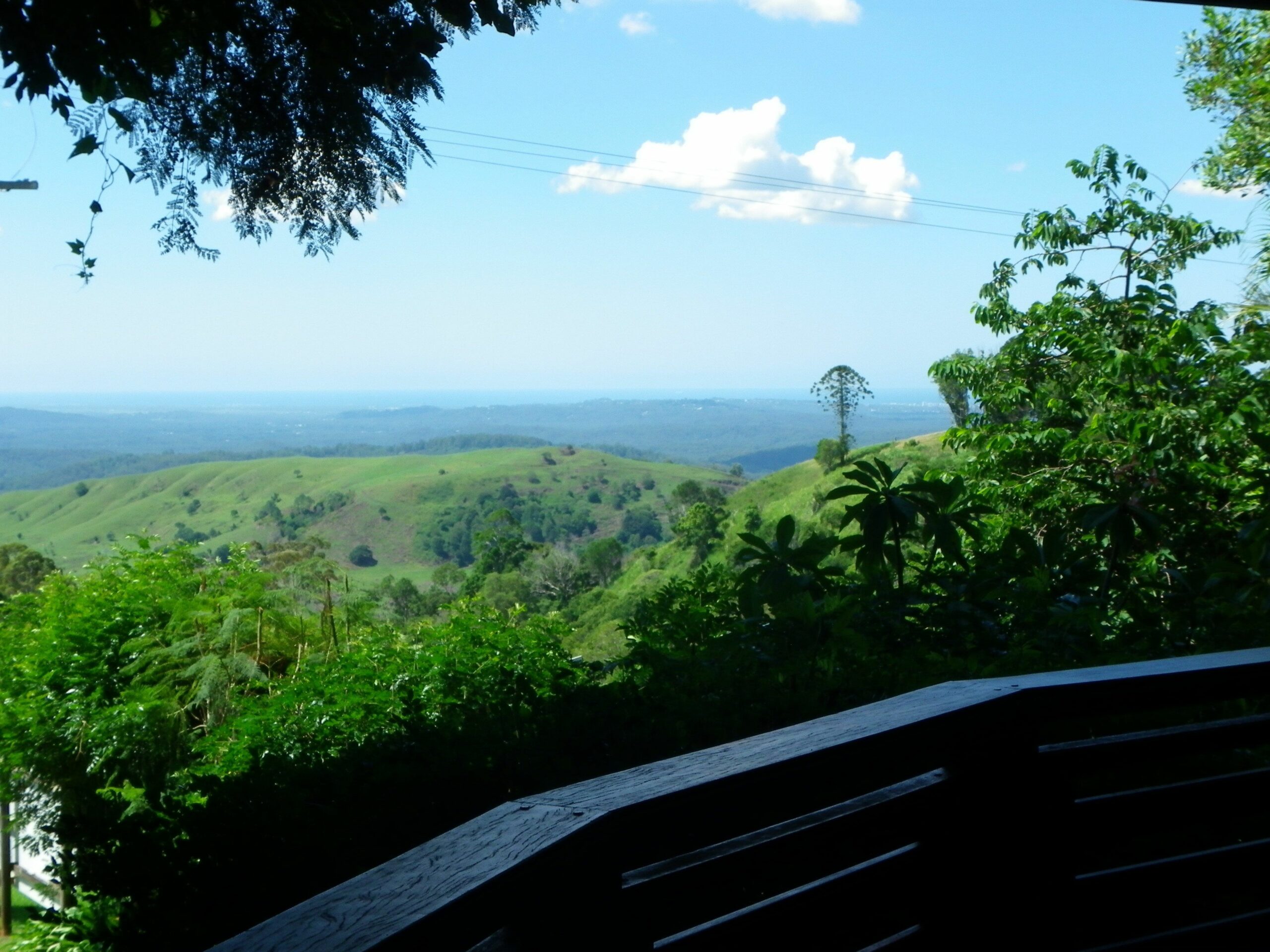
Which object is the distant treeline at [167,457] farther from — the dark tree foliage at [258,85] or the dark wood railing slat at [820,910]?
the dark wood railing slat at [820,910]

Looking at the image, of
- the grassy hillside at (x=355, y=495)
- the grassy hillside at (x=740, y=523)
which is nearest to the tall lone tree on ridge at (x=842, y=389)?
the grassy hillside at (x=740, y=523)

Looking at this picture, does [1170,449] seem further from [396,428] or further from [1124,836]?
[396,428]

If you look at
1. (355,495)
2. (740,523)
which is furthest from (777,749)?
(355,495)

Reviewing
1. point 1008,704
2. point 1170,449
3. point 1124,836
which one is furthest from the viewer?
point 1170,449

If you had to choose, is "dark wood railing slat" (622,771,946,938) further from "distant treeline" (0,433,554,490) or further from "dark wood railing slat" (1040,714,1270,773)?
"distant treeline" (0,433,554,490)

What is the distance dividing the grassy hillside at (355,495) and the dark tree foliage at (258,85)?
20.6m

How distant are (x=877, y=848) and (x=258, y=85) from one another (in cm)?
305

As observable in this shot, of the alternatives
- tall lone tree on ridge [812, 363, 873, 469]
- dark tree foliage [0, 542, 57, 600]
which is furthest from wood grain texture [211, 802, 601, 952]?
tall lone tree on ridge [812, 363, 873, 469]

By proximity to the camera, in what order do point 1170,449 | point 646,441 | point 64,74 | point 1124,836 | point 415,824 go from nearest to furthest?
point 1124,836 < point 415,824 < point 64,74 < point 1170,449 < point 646,441

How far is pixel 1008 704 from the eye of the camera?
1.30 metres

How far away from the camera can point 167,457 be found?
1411 inches

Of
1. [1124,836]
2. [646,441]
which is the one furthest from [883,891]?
[646,441]

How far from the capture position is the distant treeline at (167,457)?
104 ft

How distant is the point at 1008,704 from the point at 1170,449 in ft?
18.9
